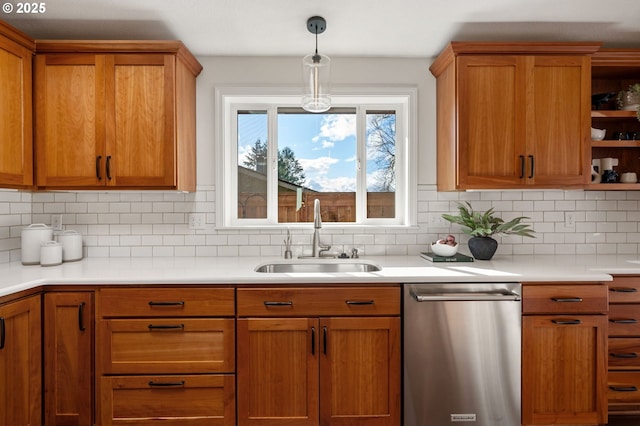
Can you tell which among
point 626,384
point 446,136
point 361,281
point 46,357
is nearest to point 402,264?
point 361,281

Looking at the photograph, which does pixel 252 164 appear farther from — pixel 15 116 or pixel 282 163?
pixel 15 116

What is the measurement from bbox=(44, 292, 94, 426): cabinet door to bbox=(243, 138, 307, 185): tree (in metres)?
1.42

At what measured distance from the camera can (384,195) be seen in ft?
9.89

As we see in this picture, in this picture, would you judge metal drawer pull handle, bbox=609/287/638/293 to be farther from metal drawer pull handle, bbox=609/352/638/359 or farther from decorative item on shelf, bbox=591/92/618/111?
decorative item on shelf, bbox=591/92/618/111

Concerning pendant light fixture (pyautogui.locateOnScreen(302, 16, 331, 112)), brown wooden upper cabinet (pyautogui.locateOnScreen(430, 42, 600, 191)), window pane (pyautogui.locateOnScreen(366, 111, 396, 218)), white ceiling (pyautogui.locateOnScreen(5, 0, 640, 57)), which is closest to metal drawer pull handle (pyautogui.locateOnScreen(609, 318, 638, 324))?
brown wooden upper cabinet (pyautogui.locateOnScreen(430, 42, 600, 191))

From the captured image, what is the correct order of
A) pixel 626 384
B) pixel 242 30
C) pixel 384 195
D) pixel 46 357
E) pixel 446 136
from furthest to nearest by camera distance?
pixel 384 195 < pixel 446 136 < pixel 242 30 < pixel 626 384 < pixel 46 357

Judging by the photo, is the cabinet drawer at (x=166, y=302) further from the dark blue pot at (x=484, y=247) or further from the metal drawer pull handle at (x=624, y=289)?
the metal drawer pull handle at (x=624, y=289)

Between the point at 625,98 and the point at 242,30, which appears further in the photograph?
the point at 625,98

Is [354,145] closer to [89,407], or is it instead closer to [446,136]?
[446,136]

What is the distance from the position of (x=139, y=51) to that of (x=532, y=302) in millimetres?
2684

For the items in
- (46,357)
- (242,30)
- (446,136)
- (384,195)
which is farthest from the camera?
(384,195)

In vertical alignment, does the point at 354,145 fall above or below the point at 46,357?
above

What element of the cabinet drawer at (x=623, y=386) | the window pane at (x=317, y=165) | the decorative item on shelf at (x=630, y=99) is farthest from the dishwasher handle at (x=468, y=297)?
the decorative item on shelf at (x=630, y=99)

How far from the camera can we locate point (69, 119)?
2.39 meters
